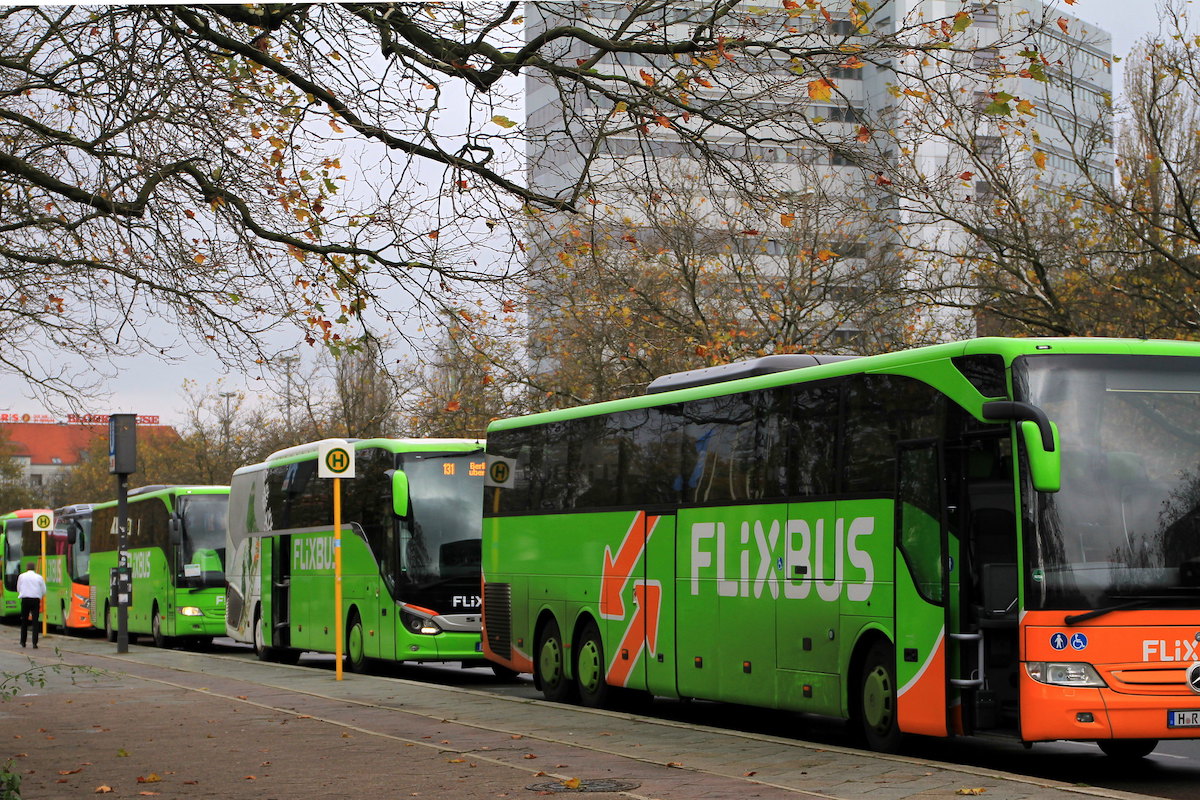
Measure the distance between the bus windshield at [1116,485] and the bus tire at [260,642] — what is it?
2063cm

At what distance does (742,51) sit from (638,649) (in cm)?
803

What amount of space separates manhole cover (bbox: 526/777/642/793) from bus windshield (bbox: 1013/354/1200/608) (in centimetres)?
307

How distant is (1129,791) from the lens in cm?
1148

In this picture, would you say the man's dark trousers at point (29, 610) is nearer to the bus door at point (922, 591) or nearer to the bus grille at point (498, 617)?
the bus grille at point (498, 617)

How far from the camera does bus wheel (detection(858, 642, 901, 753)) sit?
13.3m

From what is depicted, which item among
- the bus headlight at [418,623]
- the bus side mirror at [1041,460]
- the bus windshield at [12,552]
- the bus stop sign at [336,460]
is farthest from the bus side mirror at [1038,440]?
the bus windshield at [12,552]

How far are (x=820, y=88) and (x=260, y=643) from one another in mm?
21698

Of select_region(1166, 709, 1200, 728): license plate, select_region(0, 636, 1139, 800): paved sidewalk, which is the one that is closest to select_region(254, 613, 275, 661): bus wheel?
select_region(0, 636, 1139, 800): paved sidewalk

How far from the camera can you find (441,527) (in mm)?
24016

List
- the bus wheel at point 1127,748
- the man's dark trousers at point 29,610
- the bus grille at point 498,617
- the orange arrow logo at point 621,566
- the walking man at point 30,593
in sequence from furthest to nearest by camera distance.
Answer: the man's dark trousers at point 29,610 < the walking man at point 30,593 < the bus grille at point 498,617 < the orange arrow logo at point 621,566 < the bus wheel at point 1127,748

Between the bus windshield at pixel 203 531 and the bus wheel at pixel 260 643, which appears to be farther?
the bus windshield at pixel 203 531

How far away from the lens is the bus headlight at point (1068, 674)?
11492 millimetres

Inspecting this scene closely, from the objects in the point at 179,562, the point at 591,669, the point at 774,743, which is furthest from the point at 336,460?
the point at 179,562

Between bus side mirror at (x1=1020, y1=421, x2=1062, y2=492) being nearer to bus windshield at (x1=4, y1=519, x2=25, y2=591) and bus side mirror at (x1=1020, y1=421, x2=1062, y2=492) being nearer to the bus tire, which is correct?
the bus tire
